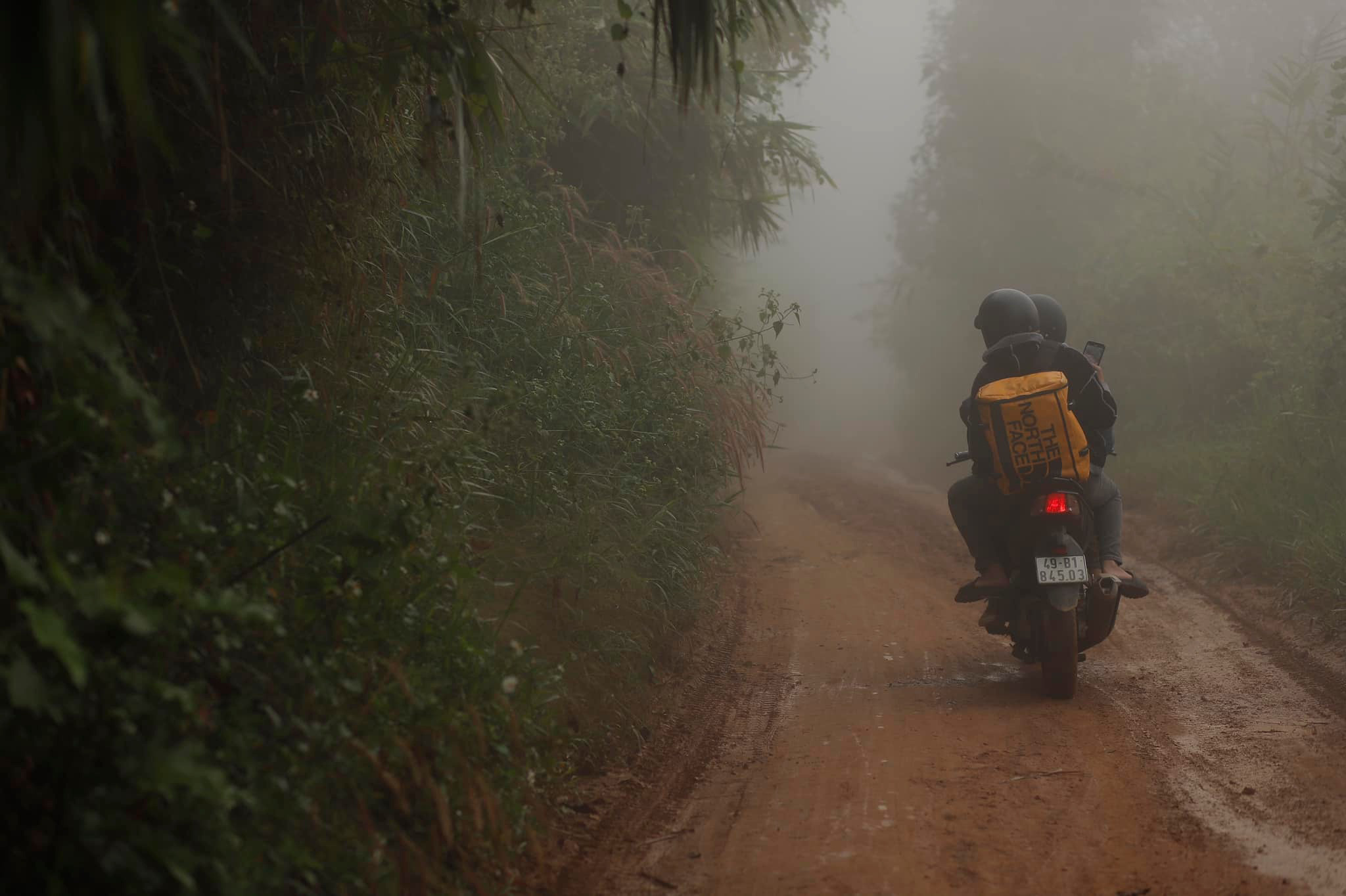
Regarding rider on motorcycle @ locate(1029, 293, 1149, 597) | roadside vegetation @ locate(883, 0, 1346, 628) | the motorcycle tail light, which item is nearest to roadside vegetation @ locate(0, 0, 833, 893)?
the motorcycle tail light

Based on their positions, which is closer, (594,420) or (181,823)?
(181,823)

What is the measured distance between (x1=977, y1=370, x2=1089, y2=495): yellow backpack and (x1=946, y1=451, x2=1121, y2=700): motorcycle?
0.30 ft

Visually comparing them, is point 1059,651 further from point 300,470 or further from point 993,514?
point 300,470

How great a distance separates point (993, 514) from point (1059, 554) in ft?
2.47

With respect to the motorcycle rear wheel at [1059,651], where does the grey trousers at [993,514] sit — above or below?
above

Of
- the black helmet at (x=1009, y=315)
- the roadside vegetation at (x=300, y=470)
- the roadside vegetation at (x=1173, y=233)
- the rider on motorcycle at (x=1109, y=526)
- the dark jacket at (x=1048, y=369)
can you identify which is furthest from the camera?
the roadside vegetation at (x=1173, y=233)

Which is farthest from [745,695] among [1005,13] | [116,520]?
[1005,13]

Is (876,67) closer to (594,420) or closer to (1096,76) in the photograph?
(1096,76)

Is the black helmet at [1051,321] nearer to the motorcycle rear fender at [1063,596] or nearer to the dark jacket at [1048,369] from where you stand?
the dark jacket at [1048,369]

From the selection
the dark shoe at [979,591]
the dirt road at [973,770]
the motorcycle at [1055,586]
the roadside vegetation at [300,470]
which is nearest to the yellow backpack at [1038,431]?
the motorcycle at [1055,586]

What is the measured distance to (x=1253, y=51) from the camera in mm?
22125

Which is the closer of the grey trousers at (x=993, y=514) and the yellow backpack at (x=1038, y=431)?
the yellow backpack at (x=1038, y=431)

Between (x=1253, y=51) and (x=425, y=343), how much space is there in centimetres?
2227

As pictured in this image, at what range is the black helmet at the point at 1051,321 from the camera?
6.77m
